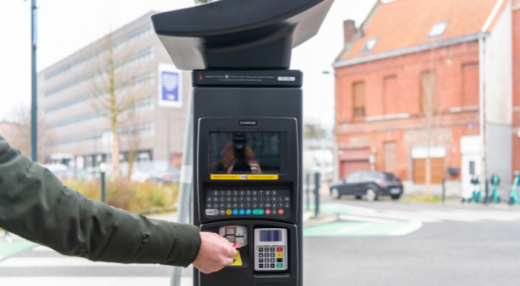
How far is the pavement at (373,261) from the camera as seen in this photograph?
17.6 feet

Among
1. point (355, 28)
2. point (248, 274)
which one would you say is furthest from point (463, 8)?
point (248, 274)

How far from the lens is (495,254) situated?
22.7ft

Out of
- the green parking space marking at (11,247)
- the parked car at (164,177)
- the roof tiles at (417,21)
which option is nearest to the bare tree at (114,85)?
the parked car at (164,177)

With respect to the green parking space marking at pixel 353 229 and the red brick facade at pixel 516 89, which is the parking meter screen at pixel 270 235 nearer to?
the green parking space marking at pixel 353 229

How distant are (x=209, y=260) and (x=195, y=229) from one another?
11cm

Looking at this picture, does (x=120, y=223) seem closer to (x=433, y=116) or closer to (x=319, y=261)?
(x=319, y=261)

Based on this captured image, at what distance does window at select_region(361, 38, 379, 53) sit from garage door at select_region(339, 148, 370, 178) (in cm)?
586

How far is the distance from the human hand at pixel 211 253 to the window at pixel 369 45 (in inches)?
1049

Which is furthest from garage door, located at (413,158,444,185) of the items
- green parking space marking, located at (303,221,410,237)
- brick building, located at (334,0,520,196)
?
green parking space marking, located at (303,221,410,237)

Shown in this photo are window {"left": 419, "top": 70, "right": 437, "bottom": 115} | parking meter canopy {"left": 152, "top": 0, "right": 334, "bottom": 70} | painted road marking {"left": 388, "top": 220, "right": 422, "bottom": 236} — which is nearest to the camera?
parking meter canopy {"left": 152, "top": 0, "right": 334, "bottom": 70}

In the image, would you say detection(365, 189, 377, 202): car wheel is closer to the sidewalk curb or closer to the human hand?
the sidewalk curb

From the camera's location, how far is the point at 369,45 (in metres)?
27.0

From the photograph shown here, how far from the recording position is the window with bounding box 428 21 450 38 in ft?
75.5

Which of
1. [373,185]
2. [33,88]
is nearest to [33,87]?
[33,88]
